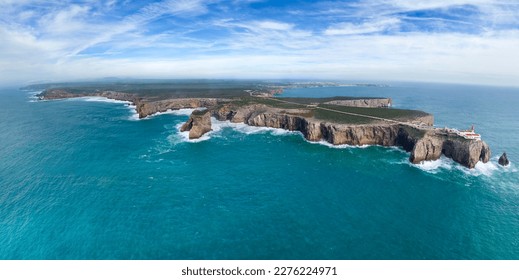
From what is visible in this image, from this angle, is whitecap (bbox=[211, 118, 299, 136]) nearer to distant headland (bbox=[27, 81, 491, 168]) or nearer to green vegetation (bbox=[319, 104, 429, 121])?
distant headland (bbox=[27, 81, 491, 168])

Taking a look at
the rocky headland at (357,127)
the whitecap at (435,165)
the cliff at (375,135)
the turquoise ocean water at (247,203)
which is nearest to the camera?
the turquoise ocean water at (247,203)

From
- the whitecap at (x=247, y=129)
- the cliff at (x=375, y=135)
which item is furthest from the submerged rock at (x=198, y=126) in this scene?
the cliff at (x=375, y=135)

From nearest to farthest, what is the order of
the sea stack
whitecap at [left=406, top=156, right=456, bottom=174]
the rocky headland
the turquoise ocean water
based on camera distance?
the turquoise ocean water, whitecap at [left=406, top=156, right=456, bottom=174], the sea stack, the rocky headland

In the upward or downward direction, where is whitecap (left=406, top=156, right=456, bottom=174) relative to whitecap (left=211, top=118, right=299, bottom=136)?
downward

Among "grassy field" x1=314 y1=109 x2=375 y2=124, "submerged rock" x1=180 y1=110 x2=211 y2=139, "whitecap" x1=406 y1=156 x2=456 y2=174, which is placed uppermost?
"grassy field" x1=314 y1=109 x2=375 y2=124

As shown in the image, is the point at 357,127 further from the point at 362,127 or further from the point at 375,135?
the point at 375,135

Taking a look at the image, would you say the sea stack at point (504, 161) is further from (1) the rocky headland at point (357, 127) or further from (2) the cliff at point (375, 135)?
(2) the cliff at point (375, 135)

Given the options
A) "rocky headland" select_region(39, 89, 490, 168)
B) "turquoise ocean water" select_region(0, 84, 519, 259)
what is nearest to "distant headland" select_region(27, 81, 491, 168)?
"rocky headland" select_region(39, 89, 490, 168)

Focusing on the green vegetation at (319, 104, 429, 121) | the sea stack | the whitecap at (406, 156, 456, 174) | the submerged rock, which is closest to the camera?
the whitecap at (406, 156, 456, 174)

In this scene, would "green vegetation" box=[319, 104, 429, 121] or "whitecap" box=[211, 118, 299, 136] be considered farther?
"whitecap" box=[211, 118, 299, 136]

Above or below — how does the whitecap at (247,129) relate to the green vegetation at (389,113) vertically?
below
